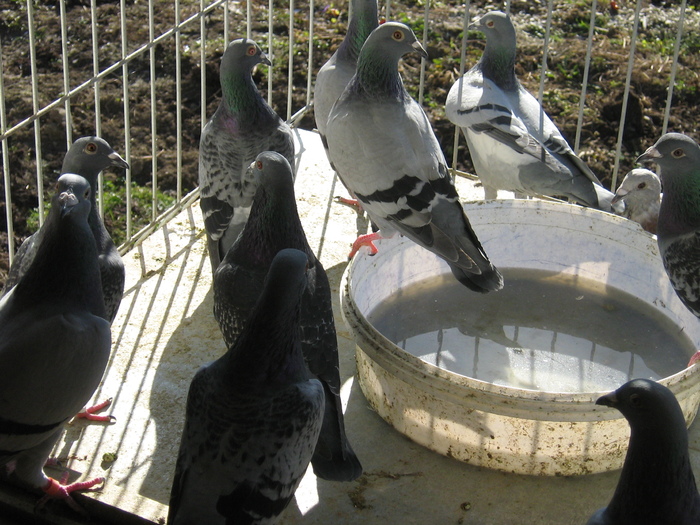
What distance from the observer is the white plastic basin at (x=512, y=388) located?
13.4 feet

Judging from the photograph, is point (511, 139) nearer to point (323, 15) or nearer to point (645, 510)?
point (645, 510)

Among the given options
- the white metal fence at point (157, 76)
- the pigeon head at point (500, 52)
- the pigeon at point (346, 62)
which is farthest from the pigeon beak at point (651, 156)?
the pigeon at point (346, 62)

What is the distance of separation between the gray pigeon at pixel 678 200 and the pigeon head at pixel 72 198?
2954 mm

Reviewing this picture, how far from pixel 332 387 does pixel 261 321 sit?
0.70 meters

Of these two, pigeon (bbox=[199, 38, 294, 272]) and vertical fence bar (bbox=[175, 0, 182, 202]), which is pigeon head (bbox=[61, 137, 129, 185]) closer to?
pigeon (bbox=[199, 38, 294, 272])

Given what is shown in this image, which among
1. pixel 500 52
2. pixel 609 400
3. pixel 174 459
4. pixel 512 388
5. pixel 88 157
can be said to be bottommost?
pixel 174 459

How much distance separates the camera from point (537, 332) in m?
5.38

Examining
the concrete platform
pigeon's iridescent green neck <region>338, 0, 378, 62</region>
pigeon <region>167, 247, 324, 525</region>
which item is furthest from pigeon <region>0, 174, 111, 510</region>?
pigeon's iridescent green neck <region>338, 0, 378, 62</region>

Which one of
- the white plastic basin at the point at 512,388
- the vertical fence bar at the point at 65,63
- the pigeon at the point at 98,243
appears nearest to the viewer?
the white plastic basin at the point at 512,388

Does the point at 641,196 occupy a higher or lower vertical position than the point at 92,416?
higher

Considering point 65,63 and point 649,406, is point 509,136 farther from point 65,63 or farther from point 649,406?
point 649,406

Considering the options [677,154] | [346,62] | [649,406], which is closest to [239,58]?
[346,62]

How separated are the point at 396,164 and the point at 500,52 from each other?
1575 mm

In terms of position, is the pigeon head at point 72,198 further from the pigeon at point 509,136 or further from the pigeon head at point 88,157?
the pigeon at point 509,136
